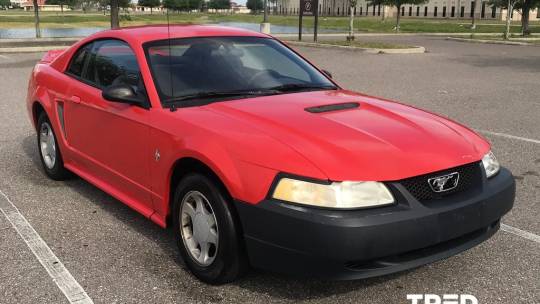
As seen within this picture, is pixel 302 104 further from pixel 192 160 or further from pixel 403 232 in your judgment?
pixel 403 232

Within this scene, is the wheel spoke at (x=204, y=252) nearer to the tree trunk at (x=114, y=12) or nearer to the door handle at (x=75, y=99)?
the door handle at (x=75, y=99)

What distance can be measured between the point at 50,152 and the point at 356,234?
3.75m

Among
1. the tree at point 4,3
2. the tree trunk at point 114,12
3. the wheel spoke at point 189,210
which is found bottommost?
the wheel spoke at point 189,210

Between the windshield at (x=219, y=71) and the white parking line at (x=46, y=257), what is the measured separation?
1.29 m

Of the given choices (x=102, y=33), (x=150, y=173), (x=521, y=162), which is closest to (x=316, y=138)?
(x=150, y=173)

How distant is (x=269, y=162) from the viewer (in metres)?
2.80

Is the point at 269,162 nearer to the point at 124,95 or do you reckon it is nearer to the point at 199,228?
the point at 199,228

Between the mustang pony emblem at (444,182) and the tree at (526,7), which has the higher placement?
the tree at (526,7)

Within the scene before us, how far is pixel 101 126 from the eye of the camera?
411cm

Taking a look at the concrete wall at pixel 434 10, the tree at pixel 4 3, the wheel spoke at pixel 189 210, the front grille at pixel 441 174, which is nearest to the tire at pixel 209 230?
the wheel spoke at pixel 189 210

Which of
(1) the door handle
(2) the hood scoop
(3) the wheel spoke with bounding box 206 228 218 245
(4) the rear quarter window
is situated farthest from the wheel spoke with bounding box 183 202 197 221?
(4) the rear quarter window

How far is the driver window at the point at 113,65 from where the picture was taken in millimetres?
3986

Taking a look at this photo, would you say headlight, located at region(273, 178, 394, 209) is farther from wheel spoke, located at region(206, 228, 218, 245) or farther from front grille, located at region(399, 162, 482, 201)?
wheel spoke, located at region(206, 228, 218, 245)

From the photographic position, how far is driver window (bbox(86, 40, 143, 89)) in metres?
3.99
